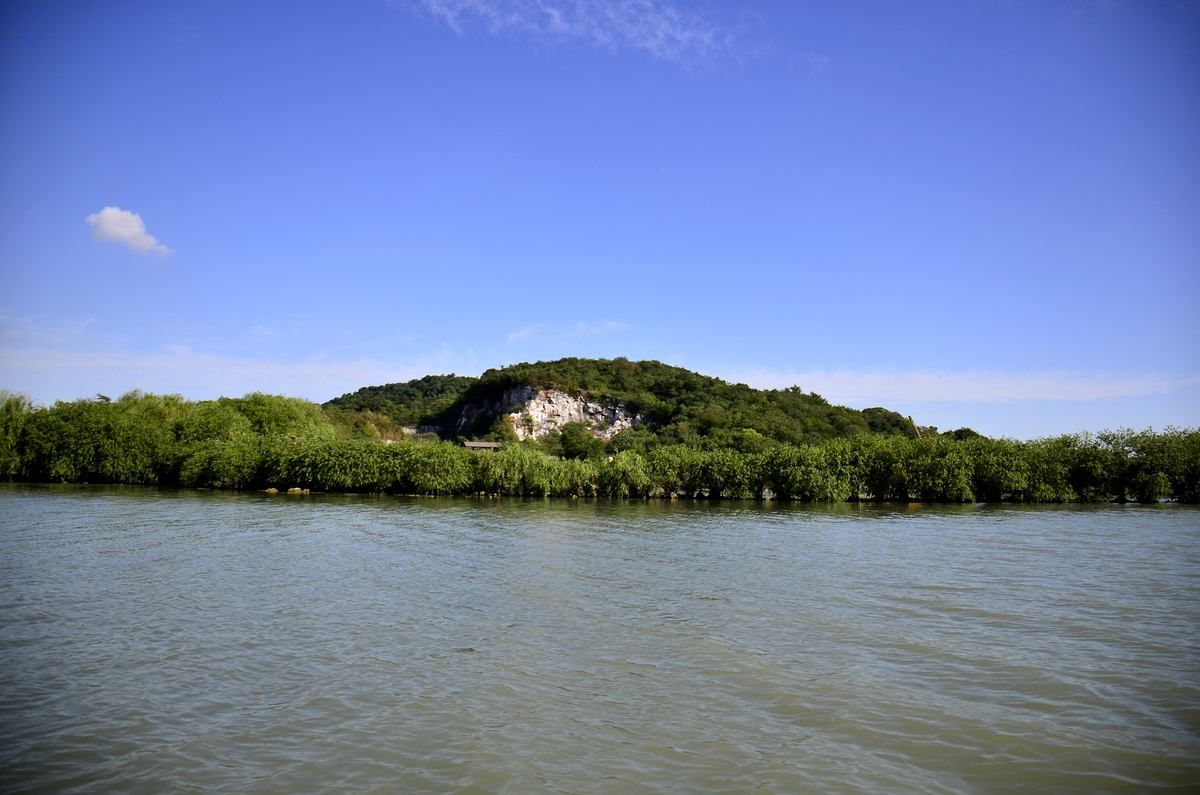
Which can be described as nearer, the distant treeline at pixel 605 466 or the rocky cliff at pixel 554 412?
the distant treeline at pixel 605 466

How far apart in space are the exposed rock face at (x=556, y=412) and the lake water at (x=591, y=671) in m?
126

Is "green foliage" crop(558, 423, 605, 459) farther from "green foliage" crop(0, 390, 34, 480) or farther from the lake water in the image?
the lake water

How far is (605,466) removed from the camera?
197ft

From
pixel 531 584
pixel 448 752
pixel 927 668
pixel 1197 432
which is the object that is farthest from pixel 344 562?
pixel 1197 432

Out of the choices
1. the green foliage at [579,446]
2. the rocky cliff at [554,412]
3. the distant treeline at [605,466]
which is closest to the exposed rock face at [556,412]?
the rocky cliff at [554,412]

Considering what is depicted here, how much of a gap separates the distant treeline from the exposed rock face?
87465 mm

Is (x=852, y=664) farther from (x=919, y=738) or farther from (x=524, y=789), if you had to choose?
(x=524, y=789)

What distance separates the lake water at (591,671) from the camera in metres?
8.28

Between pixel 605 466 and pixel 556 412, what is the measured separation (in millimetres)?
98614

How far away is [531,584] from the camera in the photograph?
19891mm

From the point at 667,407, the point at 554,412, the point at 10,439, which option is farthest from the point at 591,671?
the point at 554,412

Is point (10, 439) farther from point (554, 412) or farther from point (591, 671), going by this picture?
point (554, 412)

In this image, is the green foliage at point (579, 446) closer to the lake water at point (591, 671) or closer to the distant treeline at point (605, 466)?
the distant treeline at point (605, 466)

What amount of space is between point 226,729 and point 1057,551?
1104 inches
